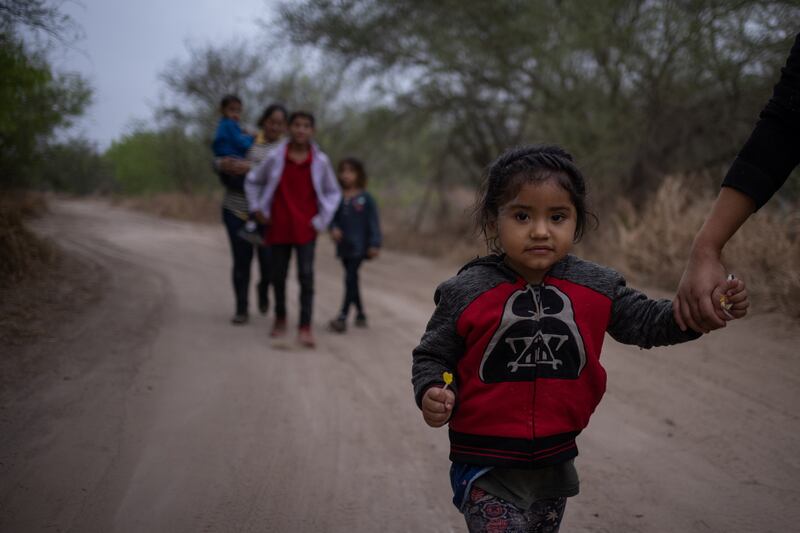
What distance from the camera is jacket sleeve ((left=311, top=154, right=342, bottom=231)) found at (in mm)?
5910

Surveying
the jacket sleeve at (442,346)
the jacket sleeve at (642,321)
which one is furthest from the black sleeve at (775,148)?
the jacket sleeve at (442,346)

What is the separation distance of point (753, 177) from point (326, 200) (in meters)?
4.36

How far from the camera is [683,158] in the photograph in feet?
33.9

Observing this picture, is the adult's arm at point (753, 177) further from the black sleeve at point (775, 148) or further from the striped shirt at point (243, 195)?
the striped shirt at point (243, 195)

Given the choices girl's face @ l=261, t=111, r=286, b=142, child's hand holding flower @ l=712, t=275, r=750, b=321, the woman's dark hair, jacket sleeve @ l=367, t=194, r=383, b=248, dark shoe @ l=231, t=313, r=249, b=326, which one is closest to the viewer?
child's hand holding flower @ l=712, t=275, r=750, b=321

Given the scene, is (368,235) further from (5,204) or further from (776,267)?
(776,267)

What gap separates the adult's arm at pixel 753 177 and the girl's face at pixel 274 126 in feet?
17.3

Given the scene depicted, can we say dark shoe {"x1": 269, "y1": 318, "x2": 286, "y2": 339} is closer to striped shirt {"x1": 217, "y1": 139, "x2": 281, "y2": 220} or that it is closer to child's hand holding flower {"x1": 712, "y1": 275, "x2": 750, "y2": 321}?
striped shirt {"x1": 217, "y1": 139, "x2": 281, "y2": 220}

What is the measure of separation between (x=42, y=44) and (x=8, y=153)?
11.4 feet

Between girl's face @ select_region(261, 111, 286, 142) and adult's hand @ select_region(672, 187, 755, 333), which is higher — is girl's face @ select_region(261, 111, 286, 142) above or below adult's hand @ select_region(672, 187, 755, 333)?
above

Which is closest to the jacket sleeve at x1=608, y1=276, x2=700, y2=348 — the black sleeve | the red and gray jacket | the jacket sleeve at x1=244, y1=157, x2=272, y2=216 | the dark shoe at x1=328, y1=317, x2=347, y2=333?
the red and gray jacket

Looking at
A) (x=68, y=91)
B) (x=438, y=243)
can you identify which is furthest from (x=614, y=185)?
(x=68, y=91)

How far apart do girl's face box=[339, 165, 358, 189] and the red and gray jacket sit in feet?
16.7

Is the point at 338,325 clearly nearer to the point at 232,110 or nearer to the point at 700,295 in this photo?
the point at 232,110
